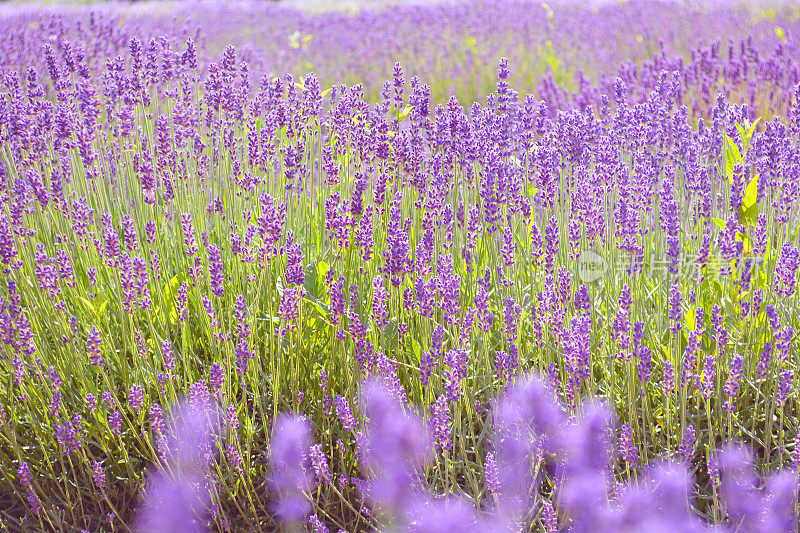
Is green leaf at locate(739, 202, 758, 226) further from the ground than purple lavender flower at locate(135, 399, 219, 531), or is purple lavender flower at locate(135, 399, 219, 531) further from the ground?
green leaf at locate(739, 202, 758, 226)

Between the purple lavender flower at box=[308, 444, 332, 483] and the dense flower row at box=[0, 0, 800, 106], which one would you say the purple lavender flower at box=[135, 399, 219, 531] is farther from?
the dense flower row at box=[0, 0, 800, 106]

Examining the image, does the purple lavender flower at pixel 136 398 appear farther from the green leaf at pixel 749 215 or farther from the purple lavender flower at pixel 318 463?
the green leaf at pixel 749 215

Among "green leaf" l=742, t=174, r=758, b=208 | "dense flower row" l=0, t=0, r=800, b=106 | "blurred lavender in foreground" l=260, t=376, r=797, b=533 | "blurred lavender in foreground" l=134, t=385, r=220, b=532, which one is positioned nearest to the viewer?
"blurred lavender in foreground" l=260, t=376, r=797, b=533

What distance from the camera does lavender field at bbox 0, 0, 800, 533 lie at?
1772 mm

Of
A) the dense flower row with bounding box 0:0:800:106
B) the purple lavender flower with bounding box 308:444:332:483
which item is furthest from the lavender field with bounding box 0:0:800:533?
the dense flower row with bounding box 0:0:800:106

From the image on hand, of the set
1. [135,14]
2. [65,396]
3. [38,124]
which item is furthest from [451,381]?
[135,14]

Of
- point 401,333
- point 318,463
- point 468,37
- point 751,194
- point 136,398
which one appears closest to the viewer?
point 318,463

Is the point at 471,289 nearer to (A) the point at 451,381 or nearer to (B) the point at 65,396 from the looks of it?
(A) the point at 451,381

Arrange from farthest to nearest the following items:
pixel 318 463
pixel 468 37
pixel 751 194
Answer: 1. pixel 468 37
2. pixel 751 194
3. pixel 318 463

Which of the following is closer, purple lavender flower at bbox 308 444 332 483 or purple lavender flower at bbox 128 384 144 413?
purple lavender flower at bbox 308 444 332 483

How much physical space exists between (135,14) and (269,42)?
11.5ft

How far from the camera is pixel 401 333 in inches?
85.7

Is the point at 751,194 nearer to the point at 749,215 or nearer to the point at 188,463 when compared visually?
the point at 749,215

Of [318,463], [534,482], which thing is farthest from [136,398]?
[534,482]
